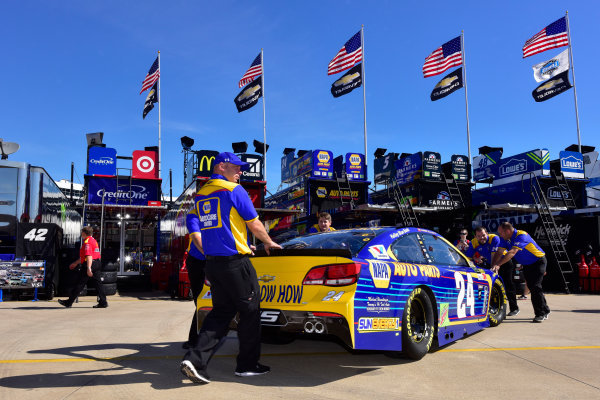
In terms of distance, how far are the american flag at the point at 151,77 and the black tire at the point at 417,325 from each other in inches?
838

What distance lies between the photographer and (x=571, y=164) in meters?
24.3

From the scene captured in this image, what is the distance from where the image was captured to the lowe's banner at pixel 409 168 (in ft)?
89.4

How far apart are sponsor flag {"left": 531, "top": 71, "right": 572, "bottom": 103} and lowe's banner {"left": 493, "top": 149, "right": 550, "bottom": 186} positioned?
3.33 m

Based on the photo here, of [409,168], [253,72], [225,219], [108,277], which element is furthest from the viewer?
[409,168]

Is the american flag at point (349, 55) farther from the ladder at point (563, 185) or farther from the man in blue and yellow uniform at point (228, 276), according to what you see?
the man in blue and yellow uniform at point (228, 276)

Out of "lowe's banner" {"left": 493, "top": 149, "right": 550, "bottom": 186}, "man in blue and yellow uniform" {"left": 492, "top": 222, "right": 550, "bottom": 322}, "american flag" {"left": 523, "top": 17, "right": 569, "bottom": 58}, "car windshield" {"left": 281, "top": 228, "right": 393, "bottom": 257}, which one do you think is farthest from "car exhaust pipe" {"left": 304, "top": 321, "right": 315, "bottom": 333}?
"lowe's banner" {"left": 493, "top": 149, "right": 550, "bottom": 186}

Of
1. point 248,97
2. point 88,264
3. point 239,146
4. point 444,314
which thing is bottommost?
point 444,314

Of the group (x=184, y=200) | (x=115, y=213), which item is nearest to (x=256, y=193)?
(x=184, y=200)

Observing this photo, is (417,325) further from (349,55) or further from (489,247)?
(349,55)

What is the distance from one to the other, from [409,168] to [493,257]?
68.4ft

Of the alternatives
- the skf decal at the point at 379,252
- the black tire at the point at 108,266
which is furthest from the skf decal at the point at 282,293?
the black tire at the point at 108,266

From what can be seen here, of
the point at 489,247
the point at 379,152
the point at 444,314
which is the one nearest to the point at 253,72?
the point at 379,152

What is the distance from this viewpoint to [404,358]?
4418mm

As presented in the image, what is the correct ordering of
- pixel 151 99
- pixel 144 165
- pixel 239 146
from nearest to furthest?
1. pixel 144 165
2. pixel 151 99
3. pixel 239 146
